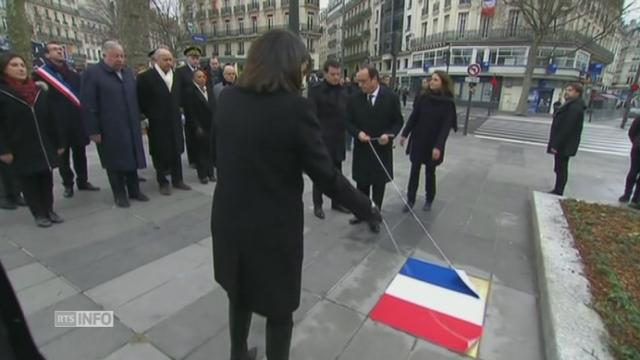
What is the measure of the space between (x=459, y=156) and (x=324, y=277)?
7.31 meters

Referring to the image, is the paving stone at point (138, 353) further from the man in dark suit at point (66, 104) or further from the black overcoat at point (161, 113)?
the man in dark suit at point (66, 104)

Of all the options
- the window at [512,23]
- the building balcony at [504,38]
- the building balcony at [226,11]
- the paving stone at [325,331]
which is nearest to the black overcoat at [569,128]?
the paving stone at [325,331]

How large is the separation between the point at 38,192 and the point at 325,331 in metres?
3.70

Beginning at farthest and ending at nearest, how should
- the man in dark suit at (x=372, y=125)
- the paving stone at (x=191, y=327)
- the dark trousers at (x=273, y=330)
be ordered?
the man in dark suit at (x=372, y=125), the paving stone at (x=191, y=327), the dark trousers at (x=273, y=330)

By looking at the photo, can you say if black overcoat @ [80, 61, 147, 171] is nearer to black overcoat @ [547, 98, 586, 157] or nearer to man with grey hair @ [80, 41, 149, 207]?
man with grey hair @ [80, 41, 149, 207]

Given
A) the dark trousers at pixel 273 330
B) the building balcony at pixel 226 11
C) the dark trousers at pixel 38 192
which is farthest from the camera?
the building balcony at pixel 226 11

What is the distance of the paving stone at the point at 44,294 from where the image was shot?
8.06ft

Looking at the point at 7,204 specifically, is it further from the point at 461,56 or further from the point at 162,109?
the point at 461,56

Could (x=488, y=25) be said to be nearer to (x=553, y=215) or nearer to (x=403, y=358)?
(x=553, y=215)

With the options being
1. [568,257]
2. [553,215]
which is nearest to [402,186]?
[553,215]

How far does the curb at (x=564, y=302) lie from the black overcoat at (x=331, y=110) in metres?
2.55

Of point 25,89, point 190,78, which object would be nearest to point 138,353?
point 25,89

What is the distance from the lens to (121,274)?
2930 mm

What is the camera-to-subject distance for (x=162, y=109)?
4.64m
